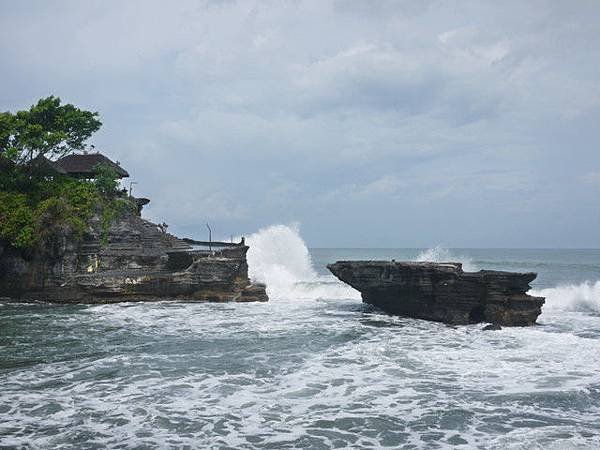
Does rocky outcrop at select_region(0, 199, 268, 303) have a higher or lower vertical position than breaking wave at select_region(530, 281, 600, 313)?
higher

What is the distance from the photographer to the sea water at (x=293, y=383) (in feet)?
32.1

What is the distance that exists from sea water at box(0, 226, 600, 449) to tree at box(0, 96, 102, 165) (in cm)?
1360

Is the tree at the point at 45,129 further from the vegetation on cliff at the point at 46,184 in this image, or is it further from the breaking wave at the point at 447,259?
the breaking wave at the point at 447,259

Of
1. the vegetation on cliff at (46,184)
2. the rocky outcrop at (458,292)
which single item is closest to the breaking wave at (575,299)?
the rocky outcrop at (458,292)

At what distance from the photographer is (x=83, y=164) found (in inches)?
1481

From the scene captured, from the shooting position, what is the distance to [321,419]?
10.6m

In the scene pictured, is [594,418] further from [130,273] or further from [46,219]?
[46,219]

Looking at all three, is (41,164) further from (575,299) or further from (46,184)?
(575,299)

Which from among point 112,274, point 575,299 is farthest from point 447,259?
point 112,274

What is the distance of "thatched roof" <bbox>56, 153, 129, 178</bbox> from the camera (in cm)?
3717

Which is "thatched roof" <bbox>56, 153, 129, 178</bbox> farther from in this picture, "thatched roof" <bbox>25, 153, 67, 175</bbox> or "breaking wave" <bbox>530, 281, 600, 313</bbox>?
"breaking wave" <bbox>530, 281, 600, 313</bbox>

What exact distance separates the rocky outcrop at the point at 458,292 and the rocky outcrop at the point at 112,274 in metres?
9.60

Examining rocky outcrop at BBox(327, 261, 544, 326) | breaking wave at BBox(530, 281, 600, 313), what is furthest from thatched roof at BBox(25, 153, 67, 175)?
breaking wave at BBox(530, 281, 600, 313)

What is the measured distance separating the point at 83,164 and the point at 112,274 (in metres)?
12.6
